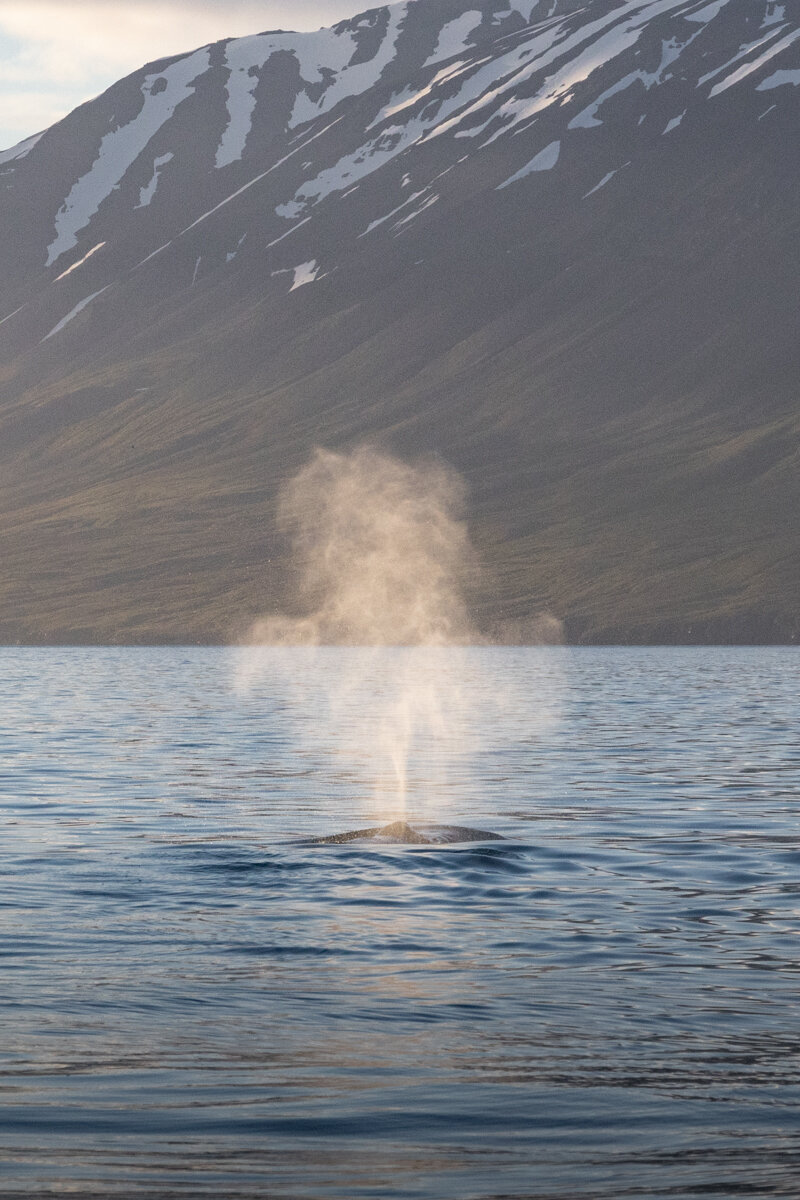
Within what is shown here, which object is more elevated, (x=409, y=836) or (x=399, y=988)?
(x=409, y=836)

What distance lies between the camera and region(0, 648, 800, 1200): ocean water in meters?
13.1

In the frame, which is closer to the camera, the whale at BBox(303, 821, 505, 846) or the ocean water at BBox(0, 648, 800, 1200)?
the ocean water at BBox(0, 648, 800, 1200)

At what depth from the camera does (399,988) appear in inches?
758

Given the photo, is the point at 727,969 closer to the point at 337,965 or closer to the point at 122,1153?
the point at 337,965

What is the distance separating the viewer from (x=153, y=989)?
19109 mm

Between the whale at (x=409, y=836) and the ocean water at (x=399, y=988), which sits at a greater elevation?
the whale at (x=409, y=836)

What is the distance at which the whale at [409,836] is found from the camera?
31.6 metres

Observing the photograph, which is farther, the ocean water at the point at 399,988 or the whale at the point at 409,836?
the whale at the point at 409,836

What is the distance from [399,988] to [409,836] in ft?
40.7

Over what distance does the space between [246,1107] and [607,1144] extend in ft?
10.2

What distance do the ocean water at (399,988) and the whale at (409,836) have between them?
2.04 ft

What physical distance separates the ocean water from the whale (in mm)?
621

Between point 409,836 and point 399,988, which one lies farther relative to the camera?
point 409,836

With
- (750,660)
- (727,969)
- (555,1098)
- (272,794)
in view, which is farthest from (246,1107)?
(750,660)
